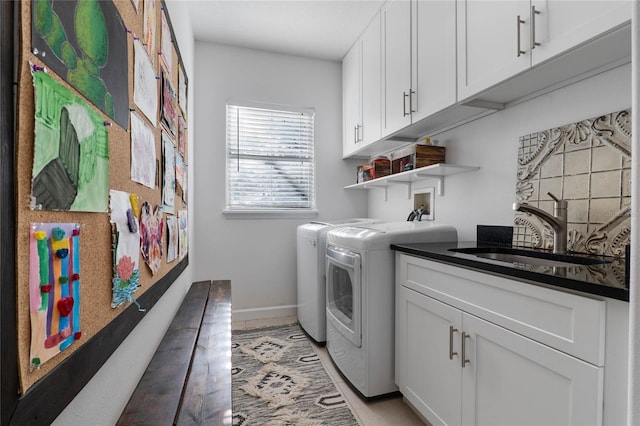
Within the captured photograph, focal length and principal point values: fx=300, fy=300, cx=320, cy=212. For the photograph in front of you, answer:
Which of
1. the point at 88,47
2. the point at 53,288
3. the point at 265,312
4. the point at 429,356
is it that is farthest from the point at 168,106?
the point at 265,312

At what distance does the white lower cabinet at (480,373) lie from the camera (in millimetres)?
898

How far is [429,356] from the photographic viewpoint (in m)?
1.49

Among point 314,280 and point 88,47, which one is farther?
point 314,280

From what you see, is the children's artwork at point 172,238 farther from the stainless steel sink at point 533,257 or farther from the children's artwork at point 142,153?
the stainless steel sink at point 533,257

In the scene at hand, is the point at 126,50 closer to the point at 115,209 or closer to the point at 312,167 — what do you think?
the point at 115,209

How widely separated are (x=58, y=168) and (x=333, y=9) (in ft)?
8.52

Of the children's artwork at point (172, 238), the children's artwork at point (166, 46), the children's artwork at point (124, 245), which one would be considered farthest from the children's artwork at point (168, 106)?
the children's artwork at point (124, 245)

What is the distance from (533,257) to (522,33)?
104 centimetres

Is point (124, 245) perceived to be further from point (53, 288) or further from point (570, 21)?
point (570, 21)

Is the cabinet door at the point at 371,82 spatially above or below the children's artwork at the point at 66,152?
above

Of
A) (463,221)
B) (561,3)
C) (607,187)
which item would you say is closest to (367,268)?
(463,221)

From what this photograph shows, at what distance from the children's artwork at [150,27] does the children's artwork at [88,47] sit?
0.26 m

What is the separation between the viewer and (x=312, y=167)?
3.37 meters

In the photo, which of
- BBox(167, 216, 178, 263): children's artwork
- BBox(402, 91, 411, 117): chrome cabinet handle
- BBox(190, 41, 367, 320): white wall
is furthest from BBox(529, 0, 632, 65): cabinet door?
BBox(190, 41, 367, 320): white wall
